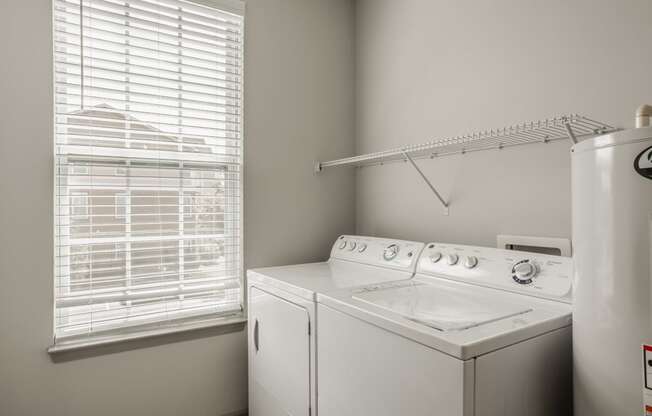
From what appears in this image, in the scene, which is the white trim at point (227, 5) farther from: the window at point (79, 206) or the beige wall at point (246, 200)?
the window at point (79, 206)

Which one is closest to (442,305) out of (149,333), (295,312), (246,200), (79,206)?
(295,312)

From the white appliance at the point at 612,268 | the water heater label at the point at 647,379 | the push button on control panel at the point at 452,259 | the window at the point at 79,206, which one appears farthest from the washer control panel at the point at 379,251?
the window at the point at 79,206

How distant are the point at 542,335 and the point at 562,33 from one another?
1122 millimetres

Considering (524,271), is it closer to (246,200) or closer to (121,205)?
(246,200)

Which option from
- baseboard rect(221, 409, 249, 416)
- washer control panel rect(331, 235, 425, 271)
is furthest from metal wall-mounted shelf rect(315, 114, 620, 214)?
baseboard rect(221, 409, 249, 416)

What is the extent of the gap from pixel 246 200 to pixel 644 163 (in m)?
1.69

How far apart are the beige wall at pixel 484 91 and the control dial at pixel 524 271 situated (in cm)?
25

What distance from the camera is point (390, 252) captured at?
192cm

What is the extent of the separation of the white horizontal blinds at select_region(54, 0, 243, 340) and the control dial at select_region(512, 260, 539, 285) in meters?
1.34

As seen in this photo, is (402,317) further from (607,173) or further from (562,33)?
(562,33)

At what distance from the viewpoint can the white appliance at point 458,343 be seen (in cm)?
96

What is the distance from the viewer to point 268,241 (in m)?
2.21

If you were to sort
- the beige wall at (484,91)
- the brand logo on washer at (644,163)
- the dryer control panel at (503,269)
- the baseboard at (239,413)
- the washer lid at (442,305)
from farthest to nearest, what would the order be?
1. the baseboard at (239,413)
2. the beige wall at (484,91)
3. the dryer control panel at (503,269)
4. the washer lid at (442,305)
5. the brand logo on washer at (644,163)

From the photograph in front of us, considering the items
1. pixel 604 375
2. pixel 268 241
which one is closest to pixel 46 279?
pixel 268 241
